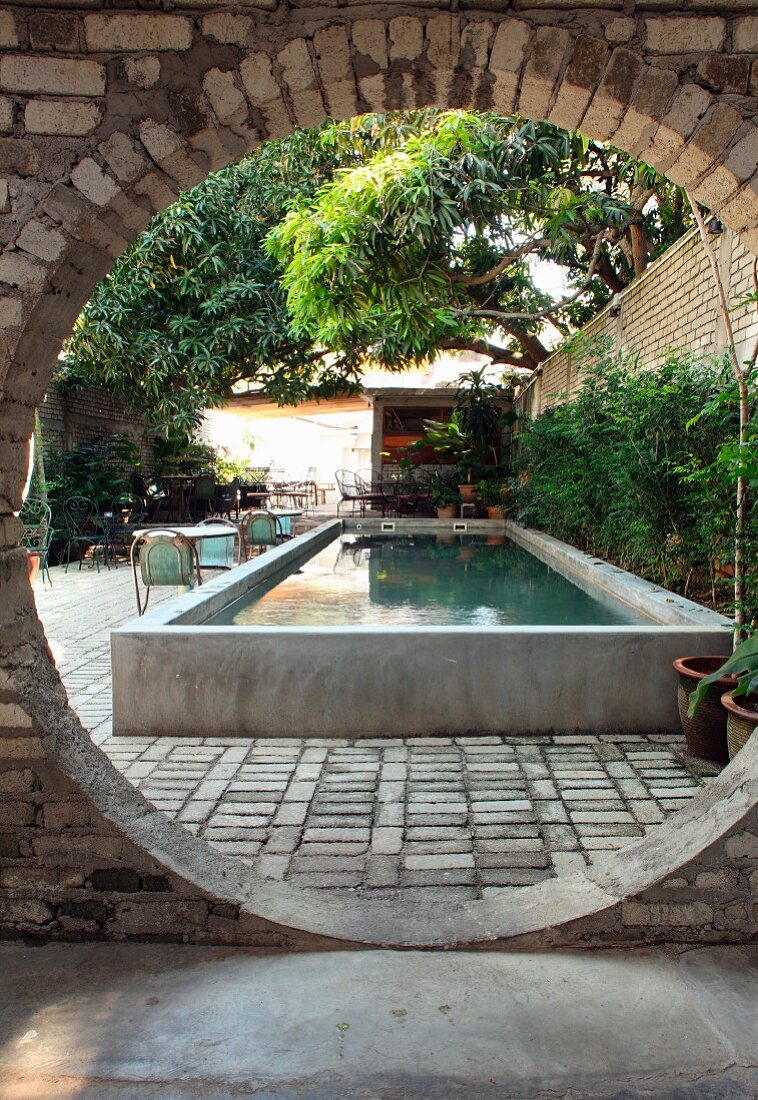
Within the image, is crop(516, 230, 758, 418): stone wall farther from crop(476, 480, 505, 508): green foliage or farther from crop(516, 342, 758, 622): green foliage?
crop(476, 480, 505, 508): green foliage

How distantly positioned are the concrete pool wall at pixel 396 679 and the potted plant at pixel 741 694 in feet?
2.39

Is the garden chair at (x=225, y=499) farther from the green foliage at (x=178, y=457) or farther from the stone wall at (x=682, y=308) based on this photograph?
the stone wall at (x=682, y=308)

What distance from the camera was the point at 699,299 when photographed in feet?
22.9

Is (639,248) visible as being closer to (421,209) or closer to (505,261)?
(505,261)

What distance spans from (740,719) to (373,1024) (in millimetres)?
2094

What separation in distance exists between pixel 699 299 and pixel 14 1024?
7120 millimetres

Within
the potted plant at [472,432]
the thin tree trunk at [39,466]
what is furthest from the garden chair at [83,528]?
the potted plant at [472,432]

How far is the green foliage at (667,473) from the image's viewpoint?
4.49 meters

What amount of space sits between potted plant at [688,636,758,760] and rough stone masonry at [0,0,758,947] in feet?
2.89

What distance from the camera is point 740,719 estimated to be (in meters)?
3.34

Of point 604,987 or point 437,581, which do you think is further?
point 437,581

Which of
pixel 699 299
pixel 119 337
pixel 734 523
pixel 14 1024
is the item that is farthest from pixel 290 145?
pixel 14 1024

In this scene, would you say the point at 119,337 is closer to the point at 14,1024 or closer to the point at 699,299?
the point at 699,299

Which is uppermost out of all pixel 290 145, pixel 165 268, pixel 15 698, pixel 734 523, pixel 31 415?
pixel 290 145
